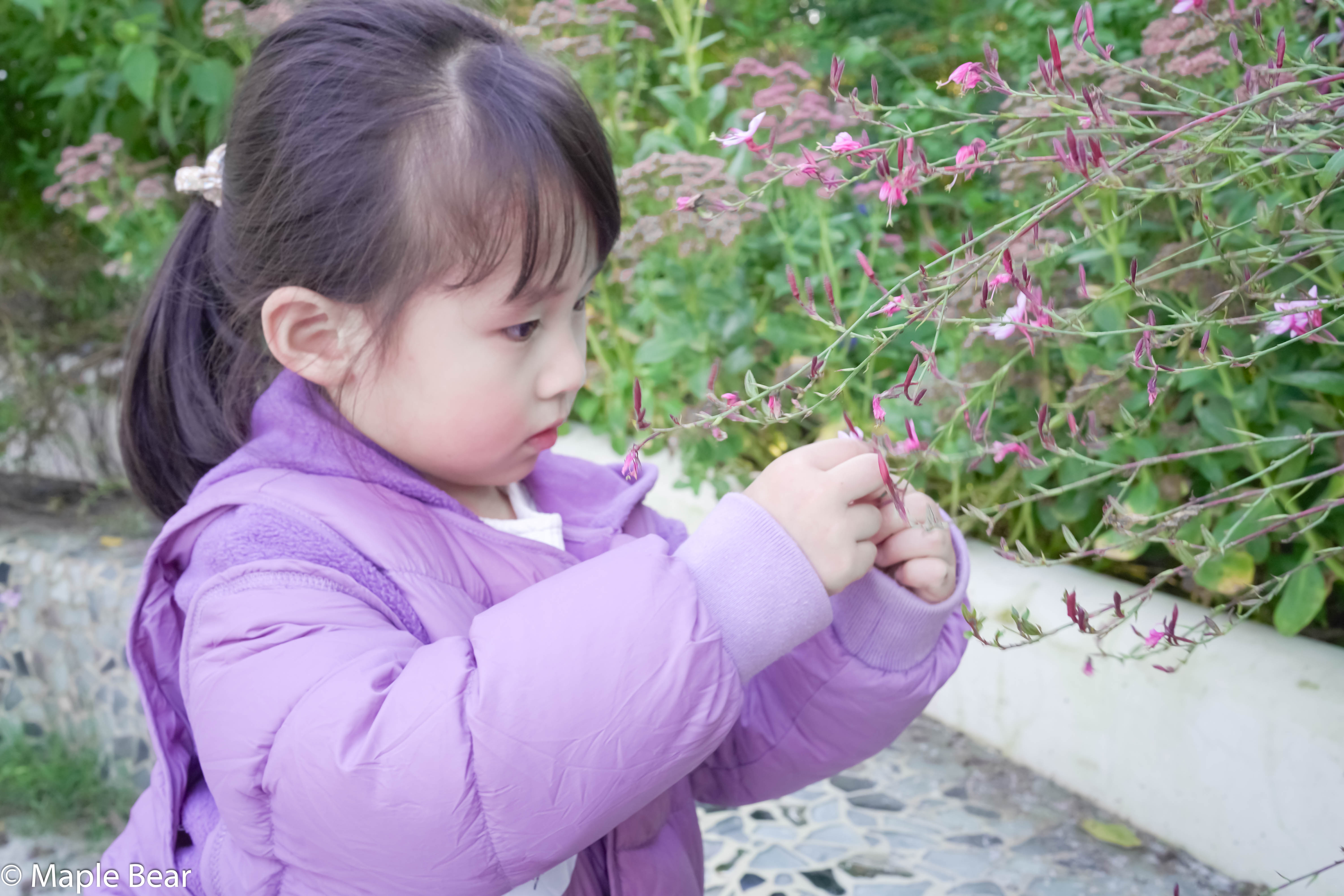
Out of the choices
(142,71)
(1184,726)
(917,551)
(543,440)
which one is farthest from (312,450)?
(142,71)

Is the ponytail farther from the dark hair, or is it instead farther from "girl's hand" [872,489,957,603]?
"girl's hand" [872,489,957,603]

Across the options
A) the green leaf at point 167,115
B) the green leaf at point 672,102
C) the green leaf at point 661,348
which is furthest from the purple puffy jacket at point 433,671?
the green leaf at point 167,115

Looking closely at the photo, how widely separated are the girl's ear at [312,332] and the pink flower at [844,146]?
435 mm

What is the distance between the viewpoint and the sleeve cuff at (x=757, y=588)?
775 mm

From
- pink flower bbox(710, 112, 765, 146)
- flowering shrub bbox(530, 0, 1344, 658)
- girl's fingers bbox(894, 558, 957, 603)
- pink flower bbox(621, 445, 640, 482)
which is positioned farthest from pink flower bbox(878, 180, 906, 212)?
girl's fingers bbox(894, 558, 957, 603)

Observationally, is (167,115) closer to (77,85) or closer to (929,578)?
(77,85)

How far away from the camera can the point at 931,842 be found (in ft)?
5.54

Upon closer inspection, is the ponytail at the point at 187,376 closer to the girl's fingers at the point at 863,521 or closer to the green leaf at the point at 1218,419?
the girl's fingers at the point at 863,521

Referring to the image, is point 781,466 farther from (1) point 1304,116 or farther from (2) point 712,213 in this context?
(1) point 1304,116

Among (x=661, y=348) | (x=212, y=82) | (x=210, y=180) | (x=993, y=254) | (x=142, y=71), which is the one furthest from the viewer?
(x=212, y=82)

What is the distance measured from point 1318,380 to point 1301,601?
30 cm

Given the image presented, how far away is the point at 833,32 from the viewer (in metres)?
3.16

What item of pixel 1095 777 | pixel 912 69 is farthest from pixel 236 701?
pixel 912 69

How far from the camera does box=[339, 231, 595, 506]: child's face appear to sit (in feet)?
2.85
